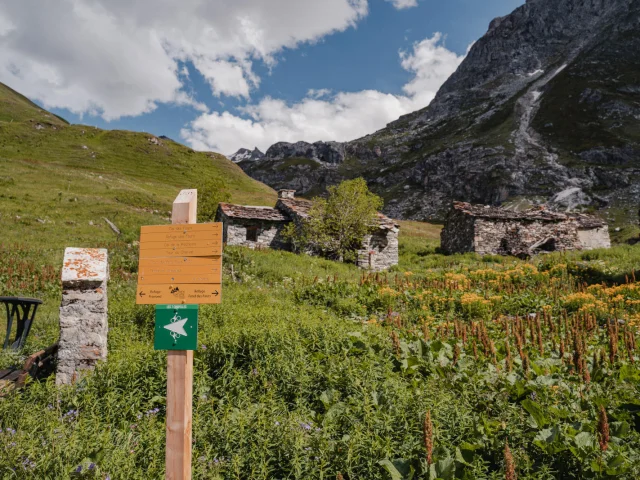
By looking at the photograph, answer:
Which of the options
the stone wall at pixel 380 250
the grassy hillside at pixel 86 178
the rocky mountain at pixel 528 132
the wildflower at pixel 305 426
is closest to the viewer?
the wildflower at pixel 305 426

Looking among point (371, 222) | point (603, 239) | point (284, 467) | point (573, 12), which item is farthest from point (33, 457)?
point (573, 12)

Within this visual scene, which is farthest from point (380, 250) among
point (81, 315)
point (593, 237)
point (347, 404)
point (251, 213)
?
point (347, 404)

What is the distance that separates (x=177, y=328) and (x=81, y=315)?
3.83 metres

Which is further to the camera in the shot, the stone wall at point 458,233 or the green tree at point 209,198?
the green tree at point 209,198

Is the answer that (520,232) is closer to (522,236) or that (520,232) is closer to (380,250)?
(522,236)

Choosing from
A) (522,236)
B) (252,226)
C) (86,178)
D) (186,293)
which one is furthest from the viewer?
(86,178)

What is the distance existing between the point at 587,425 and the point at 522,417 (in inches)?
21.6

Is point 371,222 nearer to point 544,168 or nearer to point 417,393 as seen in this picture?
point 417,393

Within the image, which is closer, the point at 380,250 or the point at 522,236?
the point at 380,250

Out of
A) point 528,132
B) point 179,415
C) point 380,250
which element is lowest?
point 179,415

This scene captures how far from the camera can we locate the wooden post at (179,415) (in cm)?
291

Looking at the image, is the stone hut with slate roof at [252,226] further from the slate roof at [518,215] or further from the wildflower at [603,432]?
the wildflower at [603,432]

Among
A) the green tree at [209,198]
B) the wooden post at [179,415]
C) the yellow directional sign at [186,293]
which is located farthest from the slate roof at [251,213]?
the wooden post at [179,415]

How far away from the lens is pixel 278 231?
89.9 ft
